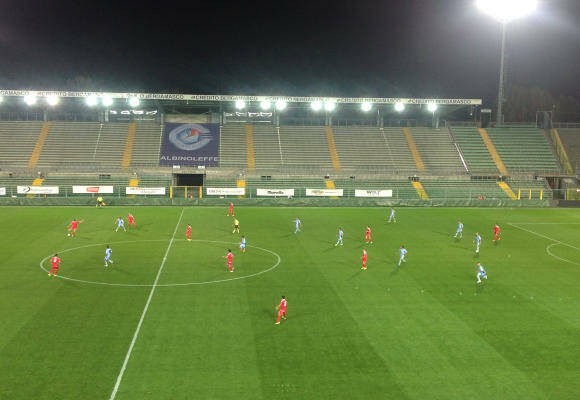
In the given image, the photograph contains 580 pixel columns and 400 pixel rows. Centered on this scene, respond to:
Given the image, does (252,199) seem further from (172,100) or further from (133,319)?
(133,319)

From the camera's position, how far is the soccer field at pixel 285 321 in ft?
49.1

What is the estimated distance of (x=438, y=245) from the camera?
35.4 meters

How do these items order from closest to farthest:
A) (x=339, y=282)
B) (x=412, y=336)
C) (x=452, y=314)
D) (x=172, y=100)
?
(x=412, y=336), (x=452, y=314), (x=339, y=282), (x=172, y=100)

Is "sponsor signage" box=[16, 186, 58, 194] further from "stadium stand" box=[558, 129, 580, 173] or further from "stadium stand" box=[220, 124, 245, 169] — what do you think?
"stadium stand" box=[558, 129, 580, 173]

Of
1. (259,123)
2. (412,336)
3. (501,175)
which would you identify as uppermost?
(259,123)

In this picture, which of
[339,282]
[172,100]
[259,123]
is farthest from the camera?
[259,123]

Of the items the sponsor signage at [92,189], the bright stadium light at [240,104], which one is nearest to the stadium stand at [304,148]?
the bright stadium light at [240,104]

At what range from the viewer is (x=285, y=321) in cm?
1981

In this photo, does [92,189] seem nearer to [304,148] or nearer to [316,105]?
[304,148]

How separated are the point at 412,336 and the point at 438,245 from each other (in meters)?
18.0

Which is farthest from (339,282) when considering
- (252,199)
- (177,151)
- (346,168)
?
(177,151)

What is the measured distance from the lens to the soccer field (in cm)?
1497

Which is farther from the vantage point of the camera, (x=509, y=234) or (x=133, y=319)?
(x=509, y=234)

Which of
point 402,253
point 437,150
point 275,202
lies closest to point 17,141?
point 275,202
